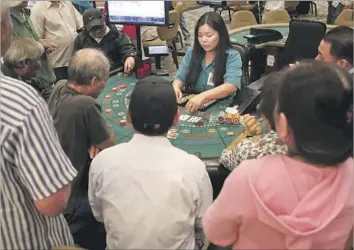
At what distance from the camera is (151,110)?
175cm

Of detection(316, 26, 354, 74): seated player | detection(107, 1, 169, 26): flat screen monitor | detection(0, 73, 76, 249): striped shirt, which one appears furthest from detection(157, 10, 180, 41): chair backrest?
detection(0, 73, 76, 249): striped shirt

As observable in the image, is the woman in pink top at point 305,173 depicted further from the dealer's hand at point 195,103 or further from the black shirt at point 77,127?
the dealer's hand at point 195,103

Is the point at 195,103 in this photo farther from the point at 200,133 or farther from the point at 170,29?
the point at 170,29

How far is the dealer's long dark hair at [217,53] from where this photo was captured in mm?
3182

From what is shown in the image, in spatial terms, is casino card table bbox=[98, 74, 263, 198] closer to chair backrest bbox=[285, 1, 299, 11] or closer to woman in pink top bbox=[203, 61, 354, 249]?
woman in pink top bbox=[203, 61, 354, 249]

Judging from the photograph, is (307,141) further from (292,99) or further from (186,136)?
(186,136)

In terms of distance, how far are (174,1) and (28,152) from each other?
6.28m

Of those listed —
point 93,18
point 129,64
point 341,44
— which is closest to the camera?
point 341,44

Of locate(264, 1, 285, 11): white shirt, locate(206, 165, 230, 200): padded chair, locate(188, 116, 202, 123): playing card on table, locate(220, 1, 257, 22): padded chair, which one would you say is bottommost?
locate(220, 1, 257, 22): padded chair

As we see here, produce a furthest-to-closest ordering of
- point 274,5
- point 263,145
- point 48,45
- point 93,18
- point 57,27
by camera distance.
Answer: point 274,5, point 57,27, point 48,45, point 93,18, point 263,145

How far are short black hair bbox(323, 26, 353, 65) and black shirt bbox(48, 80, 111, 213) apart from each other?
138cm

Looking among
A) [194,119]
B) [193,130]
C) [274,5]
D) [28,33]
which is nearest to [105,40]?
[28,33]

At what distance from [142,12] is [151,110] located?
8.59 ft

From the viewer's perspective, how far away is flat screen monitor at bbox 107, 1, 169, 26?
4.16 meters
